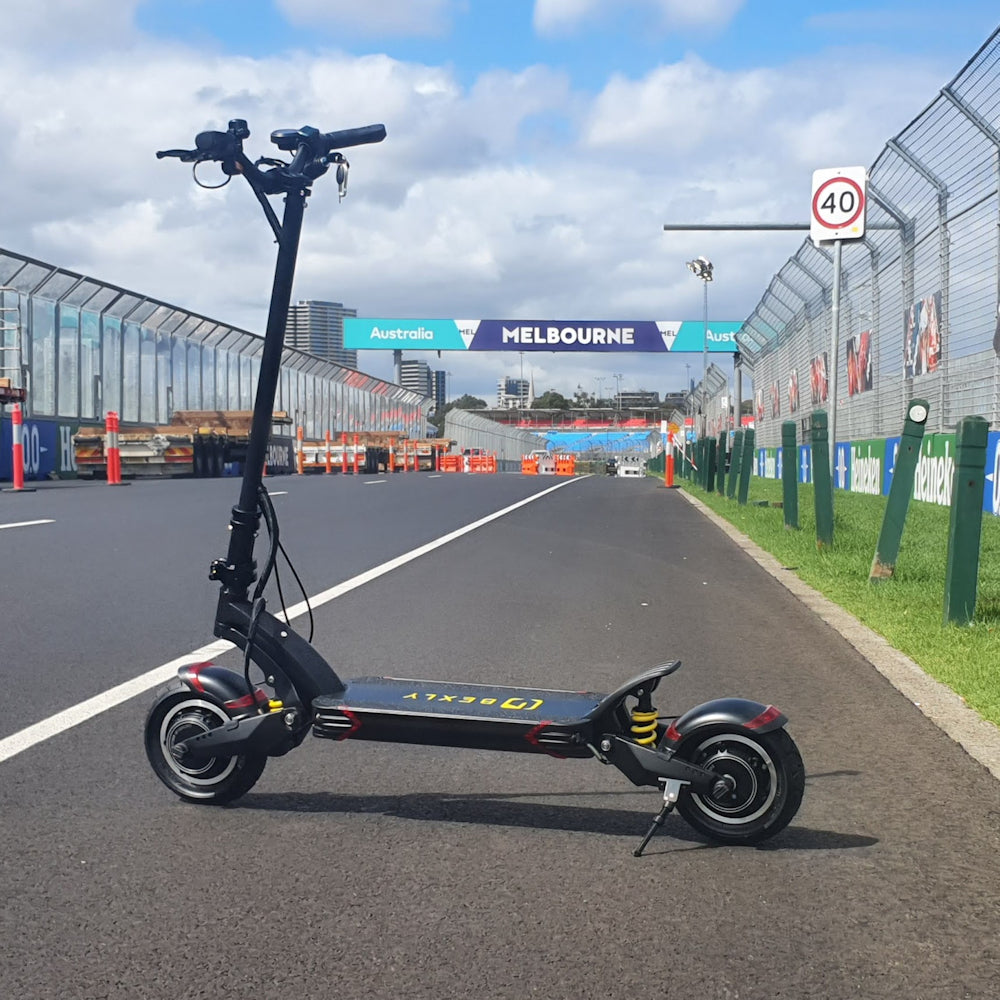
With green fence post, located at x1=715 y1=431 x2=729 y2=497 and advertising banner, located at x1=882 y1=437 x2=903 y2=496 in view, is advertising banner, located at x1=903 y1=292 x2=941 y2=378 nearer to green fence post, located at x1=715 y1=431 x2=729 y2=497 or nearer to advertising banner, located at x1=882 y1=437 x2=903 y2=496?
advertising banner, located at x1=882 y1=437 x2=903 y2=496

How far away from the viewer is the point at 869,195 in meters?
17.3

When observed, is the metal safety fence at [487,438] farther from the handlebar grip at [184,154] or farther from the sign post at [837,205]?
the handlebar grip at [184,154]

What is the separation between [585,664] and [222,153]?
10.6 feet

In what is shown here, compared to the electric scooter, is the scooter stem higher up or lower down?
higher up

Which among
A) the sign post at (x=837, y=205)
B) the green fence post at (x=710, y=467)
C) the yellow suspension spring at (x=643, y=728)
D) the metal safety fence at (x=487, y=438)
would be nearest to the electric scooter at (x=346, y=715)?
the yellow suspension spring at (x=643, y=728)

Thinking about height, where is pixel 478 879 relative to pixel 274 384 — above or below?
below

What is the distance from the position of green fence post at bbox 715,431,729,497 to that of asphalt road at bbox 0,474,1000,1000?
17920mm

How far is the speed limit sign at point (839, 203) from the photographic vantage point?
13117 mm

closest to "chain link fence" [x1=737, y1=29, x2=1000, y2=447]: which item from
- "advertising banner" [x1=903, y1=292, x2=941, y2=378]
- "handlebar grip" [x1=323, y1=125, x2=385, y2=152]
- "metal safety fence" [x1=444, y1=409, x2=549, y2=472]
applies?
"advertising banner" [x1=903, y1=292, x2=941, y2=378]

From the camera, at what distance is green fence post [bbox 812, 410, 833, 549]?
11320 millimetres

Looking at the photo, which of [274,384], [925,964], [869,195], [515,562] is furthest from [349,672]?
[869,195]

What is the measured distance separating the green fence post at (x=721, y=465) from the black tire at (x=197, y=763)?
21.1 m

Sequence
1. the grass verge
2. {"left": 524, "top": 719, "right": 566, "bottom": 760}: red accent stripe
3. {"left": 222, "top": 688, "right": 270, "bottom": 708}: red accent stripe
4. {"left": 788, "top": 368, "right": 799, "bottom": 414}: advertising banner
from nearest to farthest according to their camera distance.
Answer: {"left": 524, "top": 719, "right": 566, "bottom": 760}: red accent stripe → {"left": 222, "top": 688, "right": 270, "bottom": 708}: red accent stripe → the grass verge → {"left": 788, "top": 368, "right": 799, "bottom": 414}: advertising banner

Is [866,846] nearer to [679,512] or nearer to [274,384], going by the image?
[274,384]
